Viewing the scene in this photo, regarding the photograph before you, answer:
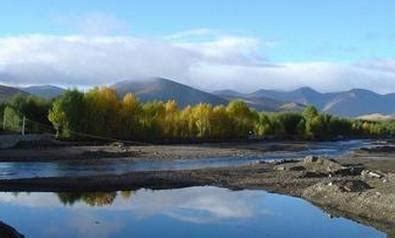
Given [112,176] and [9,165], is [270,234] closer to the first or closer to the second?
[112,176]

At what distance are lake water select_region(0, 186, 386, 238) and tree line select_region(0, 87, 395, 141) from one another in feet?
218

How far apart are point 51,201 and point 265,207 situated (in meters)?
12.0

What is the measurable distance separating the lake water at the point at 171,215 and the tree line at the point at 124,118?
218 ft

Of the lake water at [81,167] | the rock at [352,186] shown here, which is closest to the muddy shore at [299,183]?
the rock at [352,186]

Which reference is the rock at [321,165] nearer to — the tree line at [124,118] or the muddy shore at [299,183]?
the muddy shore at [299,183]

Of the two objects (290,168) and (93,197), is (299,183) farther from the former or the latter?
(93,197)

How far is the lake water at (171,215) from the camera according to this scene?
28656 mm

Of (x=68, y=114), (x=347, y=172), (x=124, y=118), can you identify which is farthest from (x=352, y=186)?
(x=124, y=118)

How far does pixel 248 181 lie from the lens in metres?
49.5

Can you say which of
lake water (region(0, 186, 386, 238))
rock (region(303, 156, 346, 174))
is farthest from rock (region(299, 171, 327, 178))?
lake water (region(0, 186, 386, 238))

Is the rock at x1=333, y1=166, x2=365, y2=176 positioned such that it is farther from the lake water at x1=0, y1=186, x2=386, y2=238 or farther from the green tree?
the green tree

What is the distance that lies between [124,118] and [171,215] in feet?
291

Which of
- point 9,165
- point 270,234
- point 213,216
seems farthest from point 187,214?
point 9,165

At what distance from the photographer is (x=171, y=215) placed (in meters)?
34.0
